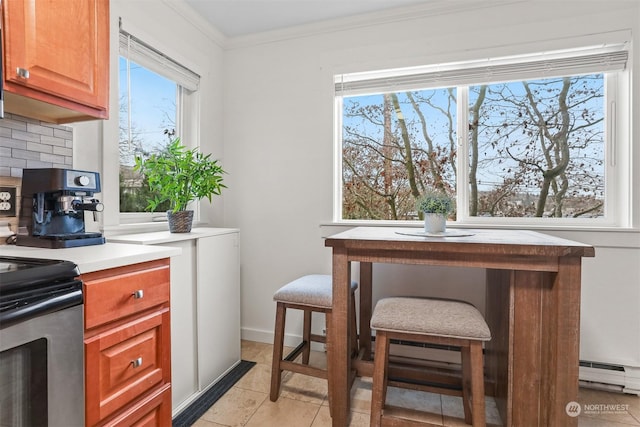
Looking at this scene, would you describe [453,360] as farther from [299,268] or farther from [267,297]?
[267,297]

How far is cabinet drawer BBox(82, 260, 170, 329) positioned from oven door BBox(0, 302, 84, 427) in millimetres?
77

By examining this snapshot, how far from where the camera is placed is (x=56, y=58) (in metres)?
1.22

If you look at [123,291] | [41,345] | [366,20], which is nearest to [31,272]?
[41,345]

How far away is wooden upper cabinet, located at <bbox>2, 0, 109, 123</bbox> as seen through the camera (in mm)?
1100

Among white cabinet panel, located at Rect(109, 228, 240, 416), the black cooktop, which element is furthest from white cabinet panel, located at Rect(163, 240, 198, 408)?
the black cooktop

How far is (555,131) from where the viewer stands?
2.16 m

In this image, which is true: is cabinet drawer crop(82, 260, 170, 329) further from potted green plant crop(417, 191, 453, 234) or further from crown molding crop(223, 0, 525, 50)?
crown molding crop(223, 0, 525, 50)

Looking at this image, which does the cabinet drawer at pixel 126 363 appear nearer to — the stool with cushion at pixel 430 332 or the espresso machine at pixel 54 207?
the espresso machine at pixel 54 207

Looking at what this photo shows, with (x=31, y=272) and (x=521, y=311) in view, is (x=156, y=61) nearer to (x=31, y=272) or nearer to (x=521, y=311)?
(x=31, y=272)

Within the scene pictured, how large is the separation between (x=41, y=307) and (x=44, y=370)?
17cm

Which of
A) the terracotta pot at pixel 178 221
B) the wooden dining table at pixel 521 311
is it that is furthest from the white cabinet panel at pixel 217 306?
A: the wooden dining table at pixel 521 311

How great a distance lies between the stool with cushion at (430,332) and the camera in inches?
51.8

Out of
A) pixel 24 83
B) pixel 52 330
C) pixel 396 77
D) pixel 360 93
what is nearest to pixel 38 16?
pixel 24 83

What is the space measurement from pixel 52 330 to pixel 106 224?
1047 mm
